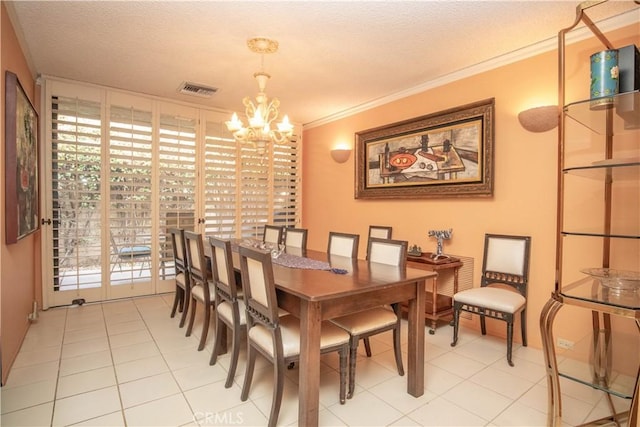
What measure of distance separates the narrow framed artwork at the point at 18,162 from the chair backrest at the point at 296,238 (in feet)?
7.67

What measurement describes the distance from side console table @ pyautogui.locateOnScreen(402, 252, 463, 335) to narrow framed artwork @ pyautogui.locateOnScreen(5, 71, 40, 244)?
322 cm

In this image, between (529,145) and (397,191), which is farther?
(397,191)

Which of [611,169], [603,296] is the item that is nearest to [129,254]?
[603,296]

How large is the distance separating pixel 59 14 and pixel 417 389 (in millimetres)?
3602

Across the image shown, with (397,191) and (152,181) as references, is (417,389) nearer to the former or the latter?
(397,191)

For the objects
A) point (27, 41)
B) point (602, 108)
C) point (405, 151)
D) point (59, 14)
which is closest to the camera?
point (602, 108)

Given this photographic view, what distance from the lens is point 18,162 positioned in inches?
93.4

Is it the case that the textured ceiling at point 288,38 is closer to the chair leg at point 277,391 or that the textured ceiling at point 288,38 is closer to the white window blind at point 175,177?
the white window blind at point 175,177

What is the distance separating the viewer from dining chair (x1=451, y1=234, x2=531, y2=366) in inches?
103

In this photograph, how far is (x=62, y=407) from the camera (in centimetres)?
197

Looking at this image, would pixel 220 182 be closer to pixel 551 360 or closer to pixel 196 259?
pixel 196 259

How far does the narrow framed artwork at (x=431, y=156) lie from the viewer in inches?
125

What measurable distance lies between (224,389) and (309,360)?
0.82m

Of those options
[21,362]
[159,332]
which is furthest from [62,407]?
[159,332]
